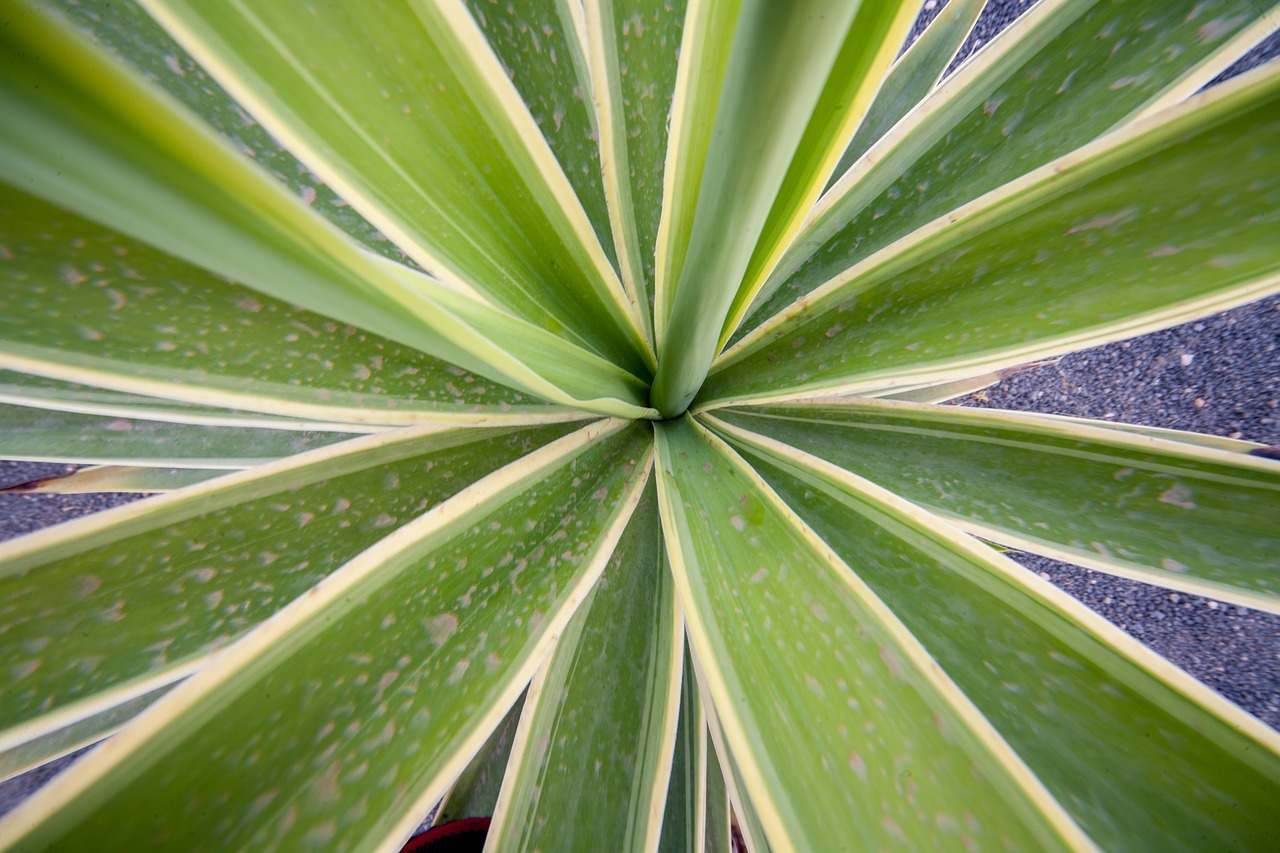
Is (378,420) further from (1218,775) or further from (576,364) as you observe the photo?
(1218,775)

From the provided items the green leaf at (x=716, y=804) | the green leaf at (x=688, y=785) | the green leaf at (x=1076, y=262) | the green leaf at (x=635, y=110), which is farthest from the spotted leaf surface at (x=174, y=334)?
the green leaf at (x=716, y=804)

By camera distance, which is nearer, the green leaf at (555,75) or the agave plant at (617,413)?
the agave plant at (617,413)

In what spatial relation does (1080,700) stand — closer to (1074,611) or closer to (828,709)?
(1074,611)

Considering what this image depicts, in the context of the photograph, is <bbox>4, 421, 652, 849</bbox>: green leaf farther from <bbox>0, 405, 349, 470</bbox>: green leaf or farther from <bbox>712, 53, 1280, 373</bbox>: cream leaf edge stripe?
<bbox>0, 405, 349, 470</bbox>: green leaf

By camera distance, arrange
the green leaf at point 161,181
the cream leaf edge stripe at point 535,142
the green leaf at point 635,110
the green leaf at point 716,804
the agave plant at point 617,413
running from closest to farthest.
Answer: the green leaf at point 161,181 → the agave plant at point 617,413 → the cream leaf edge stripe at point 535,142 → the green leaf at point 635,110 → the green leaf at point 716,804

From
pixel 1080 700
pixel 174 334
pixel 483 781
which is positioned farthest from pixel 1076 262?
pixel 483 781

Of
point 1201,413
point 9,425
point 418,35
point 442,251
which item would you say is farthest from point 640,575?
point 1201,413

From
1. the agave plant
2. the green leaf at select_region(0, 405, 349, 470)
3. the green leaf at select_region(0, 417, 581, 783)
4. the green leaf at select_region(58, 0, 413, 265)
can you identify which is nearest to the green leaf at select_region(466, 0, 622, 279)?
the agave plant

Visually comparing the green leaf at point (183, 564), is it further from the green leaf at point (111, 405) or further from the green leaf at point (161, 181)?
the green leaf at point (161, 181)
